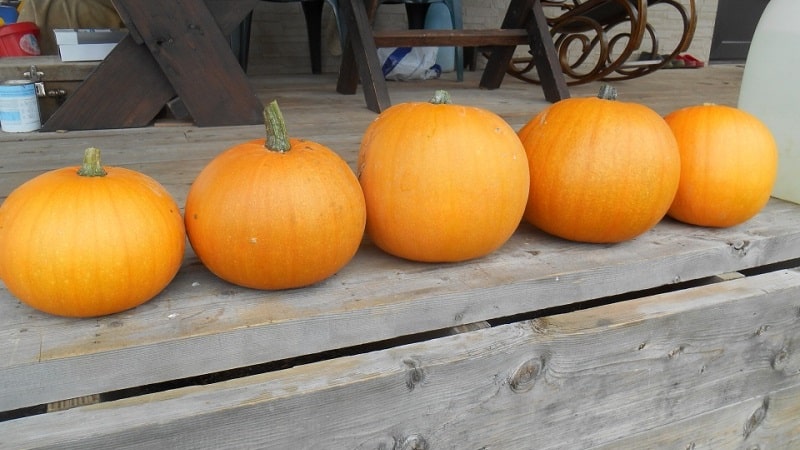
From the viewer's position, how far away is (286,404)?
0.82m

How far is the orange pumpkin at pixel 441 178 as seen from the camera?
3.16ft

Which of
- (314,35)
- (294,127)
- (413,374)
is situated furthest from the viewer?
(314,35)

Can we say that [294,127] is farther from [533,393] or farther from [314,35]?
[314,35]

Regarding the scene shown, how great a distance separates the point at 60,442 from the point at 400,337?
495 mm

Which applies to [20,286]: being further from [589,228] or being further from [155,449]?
[589,228]

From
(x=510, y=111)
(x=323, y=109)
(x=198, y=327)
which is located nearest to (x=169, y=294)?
(x=198, y=327)

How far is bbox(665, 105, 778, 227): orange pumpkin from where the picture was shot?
3.85 feet

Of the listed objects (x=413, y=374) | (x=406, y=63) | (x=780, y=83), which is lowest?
(x=406, y=63)

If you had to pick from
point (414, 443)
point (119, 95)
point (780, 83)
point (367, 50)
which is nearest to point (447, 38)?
point (367, 50)

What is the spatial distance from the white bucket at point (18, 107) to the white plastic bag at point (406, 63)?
6.22 feet

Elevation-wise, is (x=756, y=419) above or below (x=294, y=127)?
below

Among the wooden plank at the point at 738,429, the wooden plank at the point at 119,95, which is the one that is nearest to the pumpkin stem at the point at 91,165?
the wooden plank at the point at 738,429

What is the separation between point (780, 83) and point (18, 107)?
7.15 feet

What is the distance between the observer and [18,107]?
2033 mm
